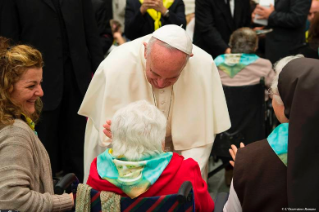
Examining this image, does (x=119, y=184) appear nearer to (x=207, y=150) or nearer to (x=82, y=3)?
(x=207, y=150)

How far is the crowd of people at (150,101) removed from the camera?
239cm

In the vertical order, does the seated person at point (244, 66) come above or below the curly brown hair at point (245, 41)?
below

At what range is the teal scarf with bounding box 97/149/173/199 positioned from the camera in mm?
2576

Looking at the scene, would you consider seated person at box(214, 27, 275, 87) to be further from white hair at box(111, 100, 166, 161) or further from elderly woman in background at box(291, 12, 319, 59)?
white hair at box(111, 100, 166, 161)

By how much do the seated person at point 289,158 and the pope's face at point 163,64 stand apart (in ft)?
2.95

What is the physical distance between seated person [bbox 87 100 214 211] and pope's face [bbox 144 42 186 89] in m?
0.55

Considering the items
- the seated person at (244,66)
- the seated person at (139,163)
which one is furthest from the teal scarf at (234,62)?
the seated person at (139,163)

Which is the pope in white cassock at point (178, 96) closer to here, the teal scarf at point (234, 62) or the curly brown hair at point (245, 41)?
the teal scarf at point (234, 62)

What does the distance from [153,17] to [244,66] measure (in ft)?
3.72

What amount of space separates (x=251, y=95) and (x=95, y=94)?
197cm

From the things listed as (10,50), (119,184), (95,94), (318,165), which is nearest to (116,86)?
(95,94)

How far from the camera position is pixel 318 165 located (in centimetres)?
224

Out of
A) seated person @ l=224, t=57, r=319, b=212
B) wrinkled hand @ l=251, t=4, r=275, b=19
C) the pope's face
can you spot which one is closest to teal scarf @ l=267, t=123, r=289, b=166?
seated person @ l=224, t=57, r=319, b=212

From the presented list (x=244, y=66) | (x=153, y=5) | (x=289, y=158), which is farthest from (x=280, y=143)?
(x=153, y=5)
